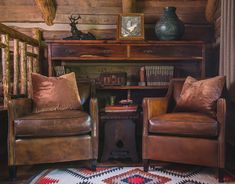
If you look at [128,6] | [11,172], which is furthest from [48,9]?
[11,172]

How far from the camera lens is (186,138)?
1845mm

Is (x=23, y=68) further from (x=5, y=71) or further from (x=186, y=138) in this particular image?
(x=186, y=138)

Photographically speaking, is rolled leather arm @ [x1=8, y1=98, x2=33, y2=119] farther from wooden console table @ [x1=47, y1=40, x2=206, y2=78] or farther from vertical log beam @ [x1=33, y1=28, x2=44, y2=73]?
vertical log beam @ [x1=33, y1=28, x2=44, y2=73]

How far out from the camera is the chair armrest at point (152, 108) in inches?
77.0

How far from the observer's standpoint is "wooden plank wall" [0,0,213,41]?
3199mm

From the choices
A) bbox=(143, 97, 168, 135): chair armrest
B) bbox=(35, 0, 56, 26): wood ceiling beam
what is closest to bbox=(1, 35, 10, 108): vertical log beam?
bbox=(35, 0, 56, 26): wood ceiling beam

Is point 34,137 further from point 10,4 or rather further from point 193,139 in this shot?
point 10,4

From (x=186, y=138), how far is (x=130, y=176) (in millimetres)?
538

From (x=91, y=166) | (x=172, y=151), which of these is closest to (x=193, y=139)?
(x=172, y=151)

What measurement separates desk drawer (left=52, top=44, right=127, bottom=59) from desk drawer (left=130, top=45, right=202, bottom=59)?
0.16m

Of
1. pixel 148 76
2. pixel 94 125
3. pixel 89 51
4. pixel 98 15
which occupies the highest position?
pixel 98 15

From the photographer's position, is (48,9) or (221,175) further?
(48,9)

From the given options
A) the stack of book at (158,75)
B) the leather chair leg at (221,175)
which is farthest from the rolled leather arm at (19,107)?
the leather chair leg at (221,175)

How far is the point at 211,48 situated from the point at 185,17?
1.86ft
